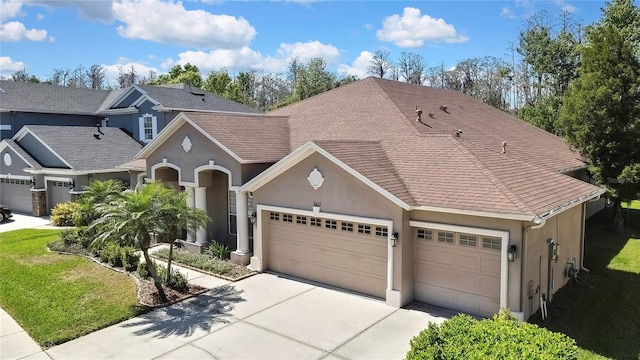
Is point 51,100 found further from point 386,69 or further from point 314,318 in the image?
point 386,69

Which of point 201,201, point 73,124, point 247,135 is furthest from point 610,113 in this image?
point 73,124

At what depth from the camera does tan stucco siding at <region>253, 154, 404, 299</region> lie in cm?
1172

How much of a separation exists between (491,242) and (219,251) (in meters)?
9.26

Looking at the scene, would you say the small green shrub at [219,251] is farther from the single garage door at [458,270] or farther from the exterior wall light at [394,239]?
the single garage door at [458,270]

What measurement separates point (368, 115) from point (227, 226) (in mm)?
7037

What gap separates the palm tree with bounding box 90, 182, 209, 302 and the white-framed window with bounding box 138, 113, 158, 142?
18298 millimetres

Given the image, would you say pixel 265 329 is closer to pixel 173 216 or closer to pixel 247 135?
pixel 173 216

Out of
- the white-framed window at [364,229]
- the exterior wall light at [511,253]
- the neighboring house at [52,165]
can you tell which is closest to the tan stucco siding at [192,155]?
the white-framed window at [364,229]

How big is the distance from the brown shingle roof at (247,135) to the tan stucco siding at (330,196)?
73.2 inches

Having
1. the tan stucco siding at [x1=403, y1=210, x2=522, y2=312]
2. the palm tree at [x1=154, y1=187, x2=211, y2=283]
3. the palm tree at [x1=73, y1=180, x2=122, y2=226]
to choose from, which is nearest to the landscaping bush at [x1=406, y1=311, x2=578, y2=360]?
the tan stucco siding at [x1=403, y1=210, x2=522, y2=312]

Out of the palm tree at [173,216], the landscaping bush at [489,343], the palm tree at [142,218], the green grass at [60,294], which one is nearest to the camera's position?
the landscaping bush at [489,343]

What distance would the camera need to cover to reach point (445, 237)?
454 inches

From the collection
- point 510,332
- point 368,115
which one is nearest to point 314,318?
point 510,332

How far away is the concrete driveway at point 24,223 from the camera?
2244 cm
